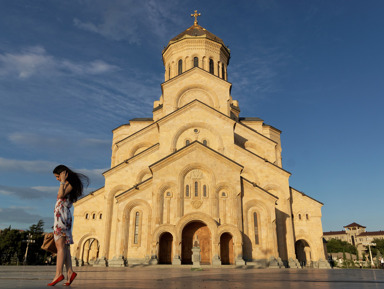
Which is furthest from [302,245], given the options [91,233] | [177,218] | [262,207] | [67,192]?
[67,192]

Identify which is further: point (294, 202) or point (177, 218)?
point (294, 202)

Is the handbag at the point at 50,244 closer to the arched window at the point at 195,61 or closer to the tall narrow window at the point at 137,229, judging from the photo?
the tall narrow window at the point at 137,229

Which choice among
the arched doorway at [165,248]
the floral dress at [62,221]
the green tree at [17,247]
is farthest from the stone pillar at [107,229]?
the green tree at [17,247]


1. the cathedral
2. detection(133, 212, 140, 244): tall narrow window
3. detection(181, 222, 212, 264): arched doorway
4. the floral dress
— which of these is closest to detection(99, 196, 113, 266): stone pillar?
the cathedral

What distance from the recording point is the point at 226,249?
1988 centimetres

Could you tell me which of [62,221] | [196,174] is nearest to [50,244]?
[62,221]

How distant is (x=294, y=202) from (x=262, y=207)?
5159 mm

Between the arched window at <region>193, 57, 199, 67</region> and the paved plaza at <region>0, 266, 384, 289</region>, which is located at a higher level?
the arched window at <region>193, 57, 199, 67</region>

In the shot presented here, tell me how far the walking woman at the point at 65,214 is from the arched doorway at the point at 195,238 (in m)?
14.9

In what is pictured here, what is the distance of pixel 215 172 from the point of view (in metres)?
20.2

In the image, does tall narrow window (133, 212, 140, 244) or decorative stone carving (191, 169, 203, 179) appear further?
decorative stone carving (191, 169, 203, 179)

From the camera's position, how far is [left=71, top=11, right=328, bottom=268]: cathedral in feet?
63.1

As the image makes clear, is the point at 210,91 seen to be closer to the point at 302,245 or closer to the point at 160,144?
the point at 160,144

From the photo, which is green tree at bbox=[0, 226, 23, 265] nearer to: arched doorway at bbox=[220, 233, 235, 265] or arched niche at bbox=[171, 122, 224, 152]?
arched niche at bbox=[171, 122, 224, 152]
